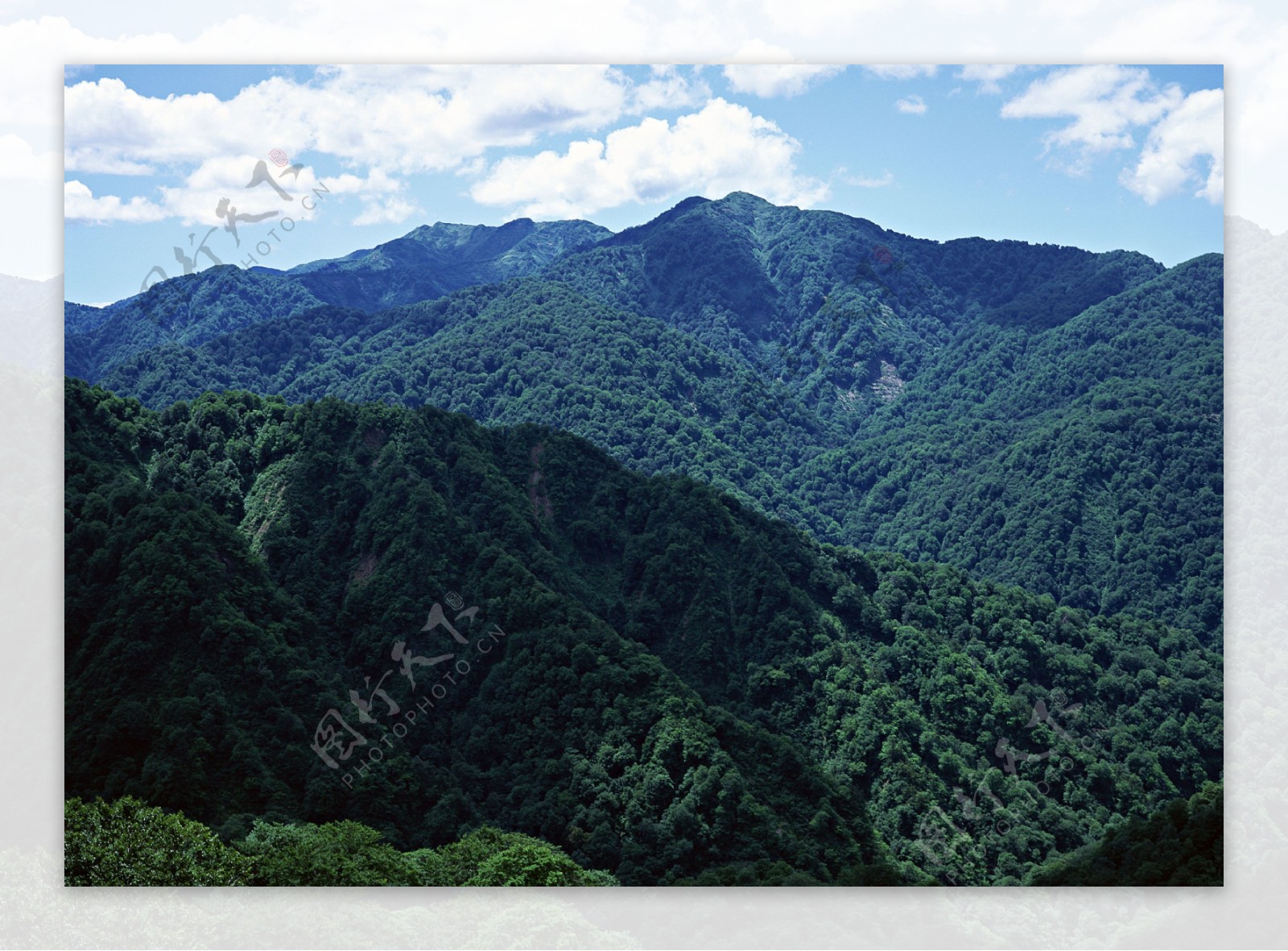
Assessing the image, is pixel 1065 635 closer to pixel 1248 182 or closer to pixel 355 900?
pixel 1248 182

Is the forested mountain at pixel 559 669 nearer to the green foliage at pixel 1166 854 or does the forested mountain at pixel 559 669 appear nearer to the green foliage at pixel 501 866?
the green foliage at pixel 1166 854

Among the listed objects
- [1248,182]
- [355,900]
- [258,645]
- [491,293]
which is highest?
A: [491,293]

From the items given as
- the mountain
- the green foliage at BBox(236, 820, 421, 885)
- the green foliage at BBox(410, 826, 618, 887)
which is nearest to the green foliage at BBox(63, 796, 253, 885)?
the green foliage at BBox(236, 820, 421, 885)

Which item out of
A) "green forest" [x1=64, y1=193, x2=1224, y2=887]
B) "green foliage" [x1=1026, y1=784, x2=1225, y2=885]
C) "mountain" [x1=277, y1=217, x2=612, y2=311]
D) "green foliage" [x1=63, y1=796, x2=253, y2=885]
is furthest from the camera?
"mountain" [x1=277, y1=217, x2=612, y2=311]

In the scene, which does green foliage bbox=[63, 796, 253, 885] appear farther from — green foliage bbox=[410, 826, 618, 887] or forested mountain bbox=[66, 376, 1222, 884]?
green foliage bbox=[410, 826, 618, 887]

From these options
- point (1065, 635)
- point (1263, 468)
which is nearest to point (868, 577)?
point (1065, 635)

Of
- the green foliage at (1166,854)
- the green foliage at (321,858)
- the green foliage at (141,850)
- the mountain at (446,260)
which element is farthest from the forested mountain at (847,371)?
the green foliage at (141,850)
